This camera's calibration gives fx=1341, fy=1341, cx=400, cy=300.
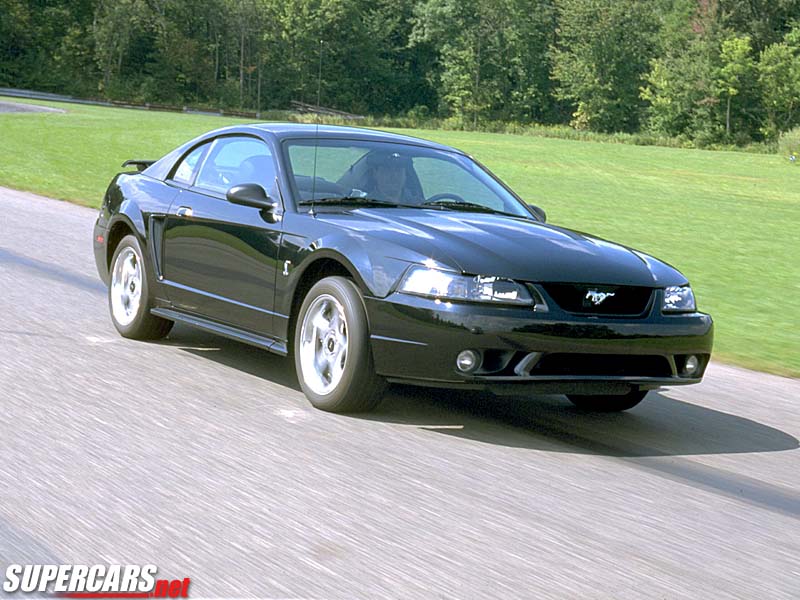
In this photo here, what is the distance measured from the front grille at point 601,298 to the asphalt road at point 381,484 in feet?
2.09

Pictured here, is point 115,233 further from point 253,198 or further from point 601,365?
point 601,365

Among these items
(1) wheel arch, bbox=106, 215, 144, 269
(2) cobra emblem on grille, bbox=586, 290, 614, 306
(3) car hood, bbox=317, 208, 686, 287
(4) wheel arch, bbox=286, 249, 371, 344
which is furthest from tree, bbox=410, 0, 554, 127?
(2) cobra emblem on grille, bbox=586, 290, 614, 306

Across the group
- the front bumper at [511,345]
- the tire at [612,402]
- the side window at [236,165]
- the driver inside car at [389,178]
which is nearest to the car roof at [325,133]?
the side window at [236,165]

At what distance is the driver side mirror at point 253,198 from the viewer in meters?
7.29

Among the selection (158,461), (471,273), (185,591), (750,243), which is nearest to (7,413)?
(158,461)

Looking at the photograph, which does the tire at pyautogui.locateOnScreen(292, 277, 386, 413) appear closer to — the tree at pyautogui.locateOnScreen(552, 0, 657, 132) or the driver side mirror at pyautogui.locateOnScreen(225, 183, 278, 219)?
the driver side mirror at pyautogui.locateOnScreen(225, 183, 278, 219)

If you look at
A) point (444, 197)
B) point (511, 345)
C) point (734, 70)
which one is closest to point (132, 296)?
point (444, 197)

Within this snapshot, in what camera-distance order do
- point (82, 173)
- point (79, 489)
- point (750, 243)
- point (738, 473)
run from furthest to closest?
1. point (82, 173)
2. point (750, 243)
3. point (738, 473)
4. point (79, 489)

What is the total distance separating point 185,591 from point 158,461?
1.64m

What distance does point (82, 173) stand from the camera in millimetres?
28281

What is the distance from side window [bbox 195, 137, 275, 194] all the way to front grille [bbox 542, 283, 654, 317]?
199 cm

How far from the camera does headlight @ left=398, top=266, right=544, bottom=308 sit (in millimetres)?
6230

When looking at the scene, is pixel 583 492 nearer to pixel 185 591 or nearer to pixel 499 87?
pixel 185 591

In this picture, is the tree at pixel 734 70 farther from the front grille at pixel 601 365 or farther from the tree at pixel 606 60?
the front grille at pixel 601 365
